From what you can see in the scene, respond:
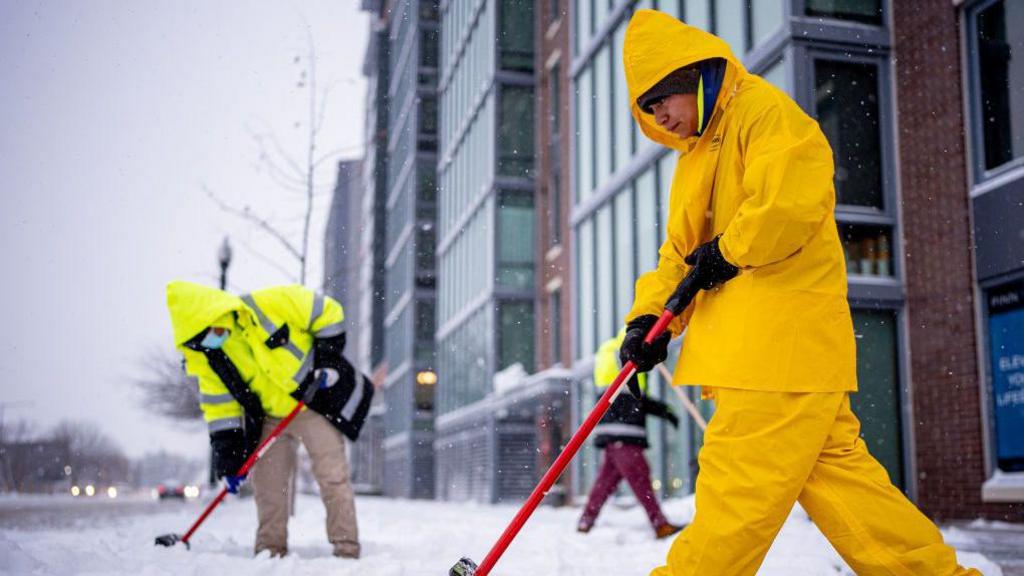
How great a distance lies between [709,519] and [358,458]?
205ft

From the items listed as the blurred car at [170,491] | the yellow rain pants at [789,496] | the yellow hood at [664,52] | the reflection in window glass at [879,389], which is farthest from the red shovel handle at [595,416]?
the blurred car at [170,491]

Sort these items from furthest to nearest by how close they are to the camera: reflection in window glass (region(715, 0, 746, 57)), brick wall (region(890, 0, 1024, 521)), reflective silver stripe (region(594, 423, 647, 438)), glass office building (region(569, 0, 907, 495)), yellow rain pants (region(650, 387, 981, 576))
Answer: reflection in window glass (region(715, 0, 746, 57)), glass office building (region(569, 0, 907, 495)), brick wall (region(890, 0, 1024, 521)), reflective silver stripe (region(594, 423, 647, 438)), yellow rain pants (region(650, 387, 981, 576))

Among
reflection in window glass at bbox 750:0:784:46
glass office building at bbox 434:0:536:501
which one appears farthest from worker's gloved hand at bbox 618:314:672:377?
glass office building at bbox 434:0:536:501

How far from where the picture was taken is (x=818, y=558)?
545cm

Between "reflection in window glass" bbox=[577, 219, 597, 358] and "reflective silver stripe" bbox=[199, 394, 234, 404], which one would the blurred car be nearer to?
"reflection in window glass" bbox=[577, 219, 597, 358]

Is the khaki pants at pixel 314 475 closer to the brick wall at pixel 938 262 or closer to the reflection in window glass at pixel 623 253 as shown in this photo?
the brick wall at pixel 938 262

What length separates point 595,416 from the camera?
11.0 ft

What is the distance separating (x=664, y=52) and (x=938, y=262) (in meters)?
8.64

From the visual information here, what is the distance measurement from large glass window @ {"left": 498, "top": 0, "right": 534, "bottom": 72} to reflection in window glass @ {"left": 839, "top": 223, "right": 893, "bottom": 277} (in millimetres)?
16534

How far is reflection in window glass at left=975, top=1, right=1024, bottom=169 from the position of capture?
32.4 feet

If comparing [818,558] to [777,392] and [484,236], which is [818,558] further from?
[484,236]

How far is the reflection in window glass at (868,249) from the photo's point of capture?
38.3ft

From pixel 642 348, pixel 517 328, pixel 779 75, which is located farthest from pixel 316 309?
pixel 517 328

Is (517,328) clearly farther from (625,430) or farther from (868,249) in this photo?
(625,430)
